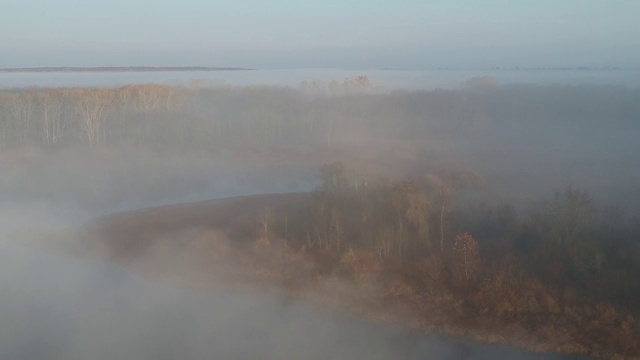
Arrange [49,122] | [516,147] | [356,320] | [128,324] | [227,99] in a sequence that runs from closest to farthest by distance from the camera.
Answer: [128,324]
[356,320]
[516,147]
[49,122]
[227,99]

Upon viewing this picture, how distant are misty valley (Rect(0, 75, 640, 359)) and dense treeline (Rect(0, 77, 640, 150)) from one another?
138 inches

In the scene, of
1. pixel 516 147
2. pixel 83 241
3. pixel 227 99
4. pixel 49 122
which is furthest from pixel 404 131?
pixel 83 241

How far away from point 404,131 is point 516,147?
5375 millimetres

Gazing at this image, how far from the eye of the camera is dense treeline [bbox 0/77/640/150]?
83.8ft

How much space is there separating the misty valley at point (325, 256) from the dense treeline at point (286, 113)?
350 centimetres

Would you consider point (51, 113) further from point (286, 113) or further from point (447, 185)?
point (447, 185)

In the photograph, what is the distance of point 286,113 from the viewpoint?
29906mm

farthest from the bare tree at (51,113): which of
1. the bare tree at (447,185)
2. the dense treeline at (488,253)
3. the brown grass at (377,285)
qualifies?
the bare tree at (447,185)

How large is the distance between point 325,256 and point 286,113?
19.4 m

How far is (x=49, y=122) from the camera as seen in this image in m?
26.3

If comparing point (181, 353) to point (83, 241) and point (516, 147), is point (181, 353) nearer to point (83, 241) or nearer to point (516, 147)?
point (83, 241)

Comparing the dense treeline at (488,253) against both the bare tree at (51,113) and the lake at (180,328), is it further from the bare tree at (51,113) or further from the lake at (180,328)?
the bare tree at (51,113)

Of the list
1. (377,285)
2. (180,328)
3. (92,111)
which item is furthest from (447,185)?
(92,111)

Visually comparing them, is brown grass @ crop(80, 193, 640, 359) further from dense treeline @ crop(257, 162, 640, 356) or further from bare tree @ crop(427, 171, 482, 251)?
bare tree @ crop(427, 171, 482, 251)
